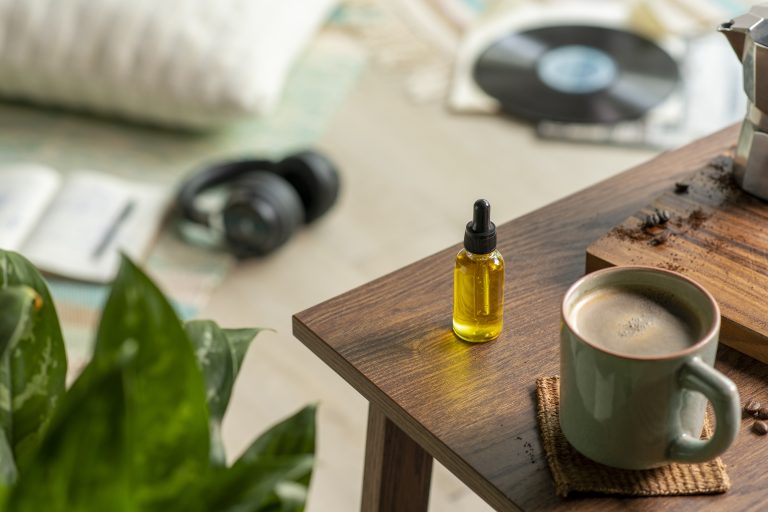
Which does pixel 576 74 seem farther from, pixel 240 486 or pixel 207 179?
pixel 240 486

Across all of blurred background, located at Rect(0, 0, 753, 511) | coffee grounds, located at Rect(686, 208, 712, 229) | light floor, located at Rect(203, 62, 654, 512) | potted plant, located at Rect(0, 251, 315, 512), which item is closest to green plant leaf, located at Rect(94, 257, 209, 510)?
potted plant, located at Rect(0, 251, 315, 512)

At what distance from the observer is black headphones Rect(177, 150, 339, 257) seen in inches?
71.3

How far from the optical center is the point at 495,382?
77cm

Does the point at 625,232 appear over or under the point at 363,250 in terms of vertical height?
over

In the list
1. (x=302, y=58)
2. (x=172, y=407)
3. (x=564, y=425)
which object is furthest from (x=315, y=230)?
(x=172, y=407)

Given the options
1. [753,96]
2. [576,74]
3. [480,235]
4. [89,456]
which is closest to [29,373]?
[89,456]

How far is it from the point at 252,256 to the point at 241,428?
1.27 ft

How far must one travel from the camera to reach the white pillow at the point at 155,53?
2.02 m

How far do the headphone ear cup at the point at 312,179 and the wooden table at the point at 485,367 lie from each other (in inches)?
37.5

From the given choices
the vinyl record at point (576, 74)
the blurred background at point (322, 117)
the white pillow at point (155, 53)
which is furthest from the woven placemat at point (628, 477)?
the vinyl record at point (576, 74)

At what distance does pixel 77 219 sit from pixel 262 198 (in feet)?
1.12

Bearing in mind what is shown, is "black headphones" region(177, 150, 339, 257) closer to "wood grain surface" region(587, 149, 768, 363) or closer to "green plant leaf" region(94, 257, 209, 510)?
"wood grain surface" region(587, 149, 768, 363)

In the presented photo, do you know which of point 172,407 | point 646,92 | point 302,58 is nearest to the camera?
point 172,407

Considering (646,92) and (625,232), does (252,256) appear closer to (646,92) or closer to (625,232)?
(646,92)
